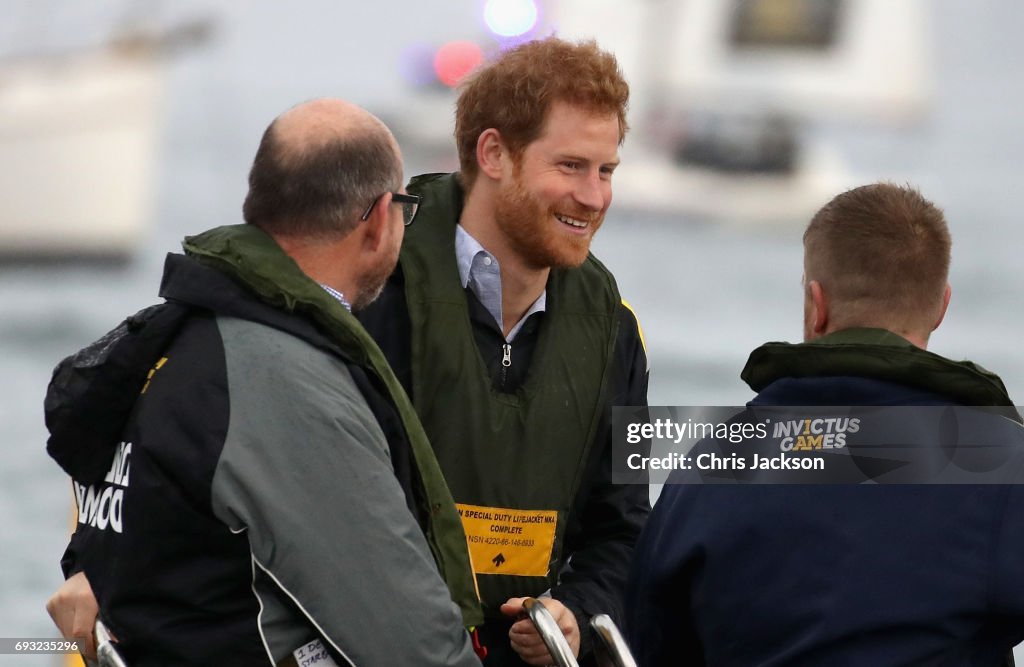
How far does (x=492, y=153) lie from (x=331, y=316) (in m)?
0.91

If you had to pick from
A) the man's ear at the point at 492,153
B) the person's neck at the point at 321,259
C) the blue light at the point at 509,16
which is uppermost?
the blue light at the point at 509,16

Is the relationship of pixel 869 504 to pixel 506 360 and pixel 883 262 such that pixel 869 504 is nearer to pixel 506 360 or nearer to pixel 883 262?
pixel 883 262

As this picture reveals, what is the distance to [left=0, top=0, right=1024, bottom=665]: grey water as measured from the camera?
18.3m

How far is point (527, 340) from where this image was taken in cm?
311

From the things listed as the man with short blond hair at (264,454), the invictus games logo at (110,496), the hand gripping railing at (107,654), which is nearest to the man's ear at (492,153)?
the man with short blond hair at (264,454)

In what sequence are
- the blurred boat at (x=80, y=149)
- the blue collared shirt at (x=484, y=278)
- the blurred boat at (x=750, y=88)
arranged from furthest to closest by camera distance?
the blurred boat at (x=750, y=88) → the blurred boat at (x=80, y=149) → the blue collared shirt at (x=484, y=278)

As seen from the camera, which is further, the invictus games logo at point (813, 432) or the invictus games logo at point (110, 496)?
the invictus games logo at point (813, 432)

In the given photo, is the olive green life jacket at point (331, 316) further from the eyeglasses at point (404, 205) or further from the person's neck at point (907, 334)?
the person's neck at point (907, 334)

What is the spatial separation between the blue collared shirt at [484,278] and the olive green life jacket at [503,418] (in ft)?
0.12

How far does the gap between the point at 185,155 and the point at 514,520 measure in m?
50.5

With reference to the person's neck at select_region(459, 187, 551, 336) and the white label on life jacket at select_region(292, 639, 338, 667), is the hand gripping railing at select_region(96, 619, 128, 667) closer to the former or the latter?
the white label on life jacket at select_region(292, 639, 338, 667)

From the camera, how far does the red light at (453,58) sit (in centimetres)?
4400

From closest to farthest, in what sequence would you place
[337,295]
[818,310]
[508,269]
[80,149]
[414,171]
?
[337,295] → [818,310] → [508,269] → [80,149] → [414,171]

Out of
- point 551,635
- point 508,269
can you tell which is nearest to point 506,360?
point 508,269
